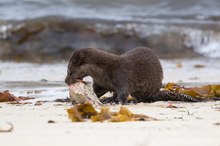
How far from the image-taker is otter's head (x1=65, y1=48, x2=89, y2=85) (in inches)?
268

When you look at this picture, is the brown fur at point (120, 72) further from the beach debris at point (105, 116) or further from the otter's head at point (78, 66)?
the beach debris at point (105, 116)

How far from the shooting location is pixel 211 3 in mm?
21266

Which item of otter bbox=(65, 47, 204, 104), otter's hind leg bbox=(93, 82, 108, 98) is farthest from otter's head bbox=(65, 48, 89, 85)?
otter's hind leg bbox=(93, 82, 108, 98)

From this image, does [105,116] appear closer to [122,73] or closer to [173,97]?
[122,73]

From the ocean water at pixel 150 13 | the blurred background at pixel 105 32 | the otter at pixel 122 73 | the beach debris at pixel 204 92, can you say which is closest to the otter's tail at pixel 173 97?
the otter at pixel 122 73

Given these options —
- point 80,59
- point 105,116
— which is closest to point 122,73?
point 80,59

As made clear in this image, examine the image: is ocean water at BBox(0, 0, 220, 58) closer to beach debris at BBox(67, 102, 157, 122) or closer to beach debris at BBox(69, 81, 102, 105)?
beach debris at BBox(69, 81, 102, 105)

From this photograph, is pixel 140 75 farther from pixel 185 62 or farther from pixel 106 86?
pixel 185 62

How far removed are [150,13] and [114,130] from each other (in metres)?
16.1

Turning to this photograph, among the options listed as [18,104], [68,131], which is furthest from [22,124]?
[18,104]

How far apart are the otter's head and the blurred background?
6.73m

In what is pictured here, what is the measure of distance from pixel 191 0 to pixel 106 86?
48.6 ft

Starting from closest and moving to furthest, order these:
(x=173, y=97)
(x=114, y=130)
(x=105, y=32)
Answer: (x=114, y=130), (x=173, y=97), (x=105, y=32)

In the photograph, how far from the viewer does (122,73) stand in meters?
7.00
